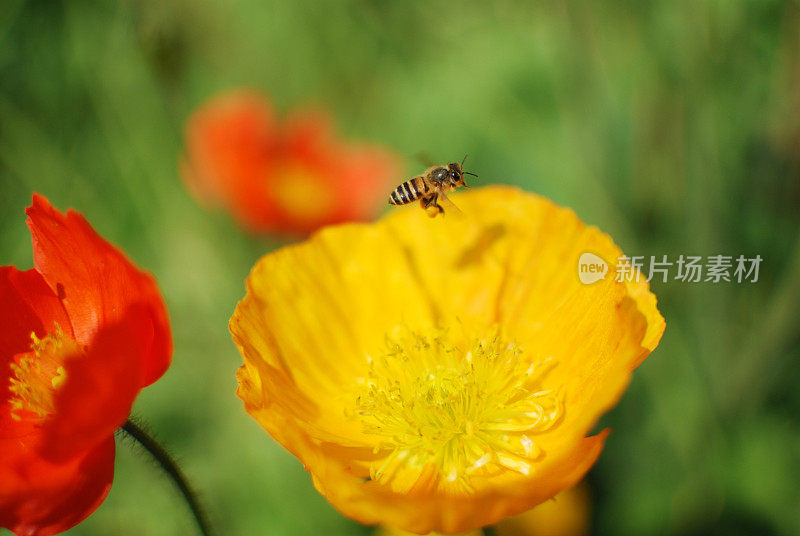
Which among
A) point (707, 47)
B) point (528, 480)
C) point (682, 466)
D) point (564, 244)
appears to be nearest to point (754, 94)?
point (707, 47)

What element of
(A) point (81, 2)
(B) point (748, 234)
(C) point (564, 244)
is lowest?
(B) point (748, 234)

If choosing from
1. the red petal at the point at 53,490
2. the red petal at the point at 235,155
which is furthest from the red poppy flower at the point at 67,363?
the red petal at the point at 235,155

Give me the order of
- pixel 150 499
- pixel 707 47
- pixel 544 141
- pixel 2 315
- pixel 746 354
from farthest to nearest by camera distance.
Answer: pixel 544 141, pixel 150 499, pixel 746 354, pixel 707 47, pixel 2 315

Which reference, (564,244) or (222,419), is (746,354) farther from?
(222,419)

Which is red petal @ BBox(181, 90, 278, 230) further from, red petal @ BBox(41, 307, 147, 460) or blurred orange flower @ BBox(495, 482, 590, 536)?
red petal @ BBox(41, 307, 147, 460)

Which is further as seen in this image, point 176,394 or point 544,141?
point 544,141

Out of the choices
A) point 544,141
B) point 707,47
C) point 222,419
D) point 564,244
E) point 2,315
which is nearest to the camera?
point 2,315

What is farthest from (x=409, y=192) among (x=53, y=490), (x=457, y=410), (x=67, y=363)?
(x=53, y=490)
